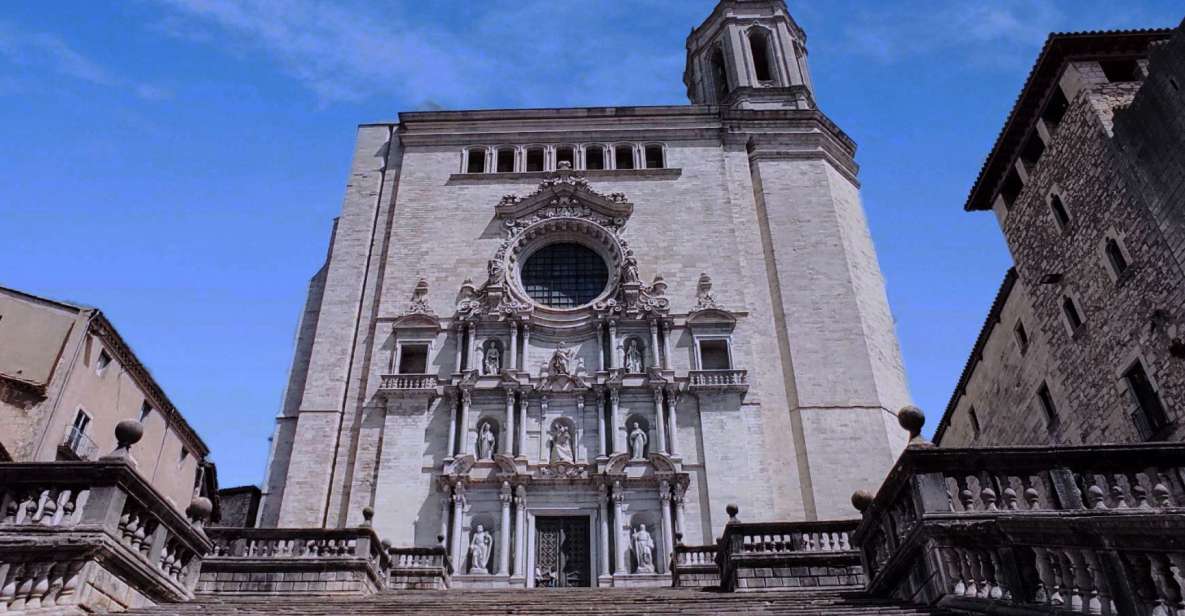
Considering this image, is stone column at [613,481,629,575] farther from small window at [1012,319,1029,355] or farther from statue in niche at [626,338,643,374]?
small window at [1012,319,1029,355]

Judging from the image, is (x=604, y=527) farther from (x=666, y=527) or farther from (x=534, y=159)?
(x=534, y=159)

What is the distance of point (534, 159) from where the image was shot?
29484mm

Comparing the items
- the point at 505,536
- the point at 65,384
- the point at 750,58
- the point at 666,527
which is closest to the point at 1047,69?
the point at 666,527

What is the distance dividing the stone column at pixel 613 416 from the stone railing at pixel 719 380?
79.0 inches

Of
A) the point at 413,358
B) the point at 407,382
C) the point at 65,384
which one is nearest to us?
the point at 65,384

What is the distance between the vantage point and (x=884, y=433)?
72.0 feet

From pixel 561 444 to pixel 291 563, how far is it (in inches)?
355

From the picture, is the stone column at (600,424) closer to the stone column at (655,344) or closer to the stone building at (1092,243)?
the stone column at (655,344)

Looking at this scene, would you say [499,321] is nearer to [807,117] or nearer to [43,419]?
[43,419]

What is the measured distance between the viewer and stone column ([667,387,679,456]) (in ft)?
70.0

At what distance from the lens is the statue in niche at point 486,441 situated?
841 inches

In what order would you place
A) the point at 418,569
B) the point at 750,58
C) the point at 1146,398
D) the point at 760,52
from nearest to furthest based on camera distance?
the point at 1146,398 < the point at 418,569 < the point at 750,58 < the point at 760,52

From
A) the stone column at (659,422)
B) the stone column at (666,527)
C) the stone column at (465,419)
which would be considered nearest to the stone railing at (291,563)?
the stone column at (465,419)

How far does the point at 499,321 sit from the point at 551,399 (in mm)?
2951
